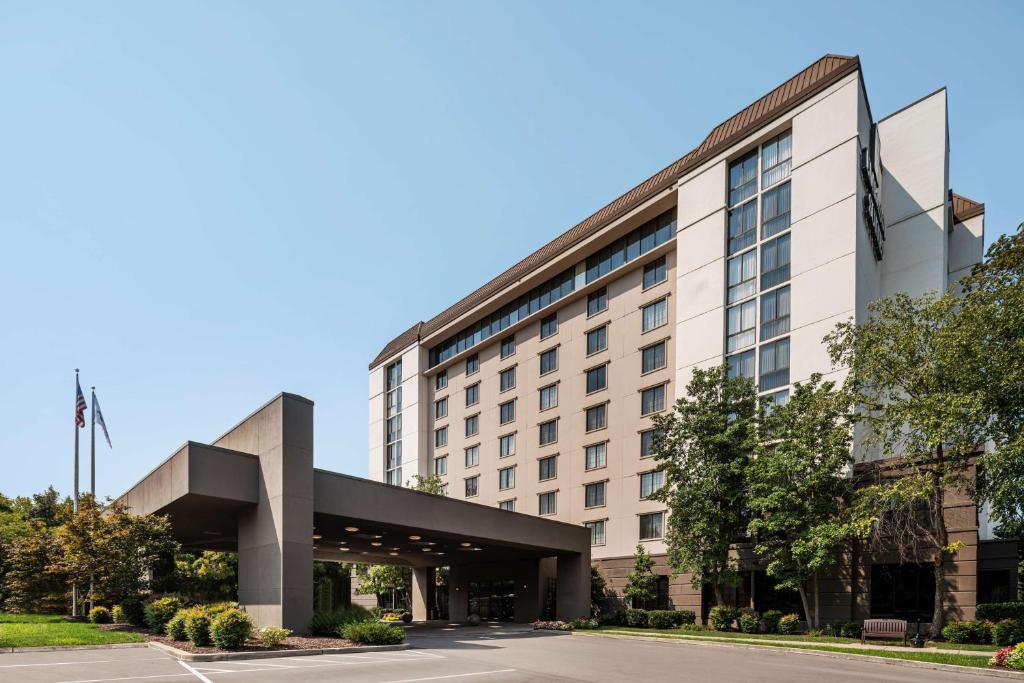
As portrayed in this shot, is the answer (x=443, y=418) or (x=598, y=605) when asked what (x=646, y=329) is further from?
(x=443, y=418)

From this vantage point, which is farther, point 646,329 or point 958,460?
point 646,329

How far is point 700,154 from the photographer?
42062 mm

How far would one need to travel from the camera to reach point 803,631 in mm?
31703

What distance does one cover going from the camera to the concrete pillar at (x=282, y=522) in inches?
1009

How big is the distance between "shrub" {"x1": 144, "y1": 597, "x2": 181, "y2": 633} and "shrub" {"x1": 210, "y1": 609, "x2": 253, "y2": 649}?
6246 millimetres

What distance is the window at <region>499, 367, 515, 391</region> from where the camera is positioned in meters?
57.0

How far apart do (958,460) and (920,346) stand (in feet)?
13.6

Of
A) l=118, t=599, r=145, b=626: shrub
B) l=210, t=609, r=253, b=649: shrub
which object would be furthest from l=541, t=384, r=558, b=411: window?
l=210, t=609, r=253, b=649: shrub

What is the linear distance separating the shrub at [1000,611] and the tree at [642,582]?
15.7m

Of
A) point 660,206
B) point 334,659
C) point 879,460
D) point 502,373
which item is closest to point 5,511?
point 502,373

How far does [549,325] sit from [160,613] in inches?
1292

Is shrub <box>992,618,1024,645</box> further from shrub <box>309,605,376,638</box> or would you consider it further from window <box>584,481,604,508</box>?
window <box>584,481,604,508</box>

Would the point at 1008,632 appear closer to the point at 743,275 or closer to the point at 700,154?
the point at 743,275

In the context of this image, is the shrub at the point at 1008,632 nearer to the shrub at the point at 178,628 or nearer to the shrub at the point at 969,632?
the shrub at the point at 969,632
